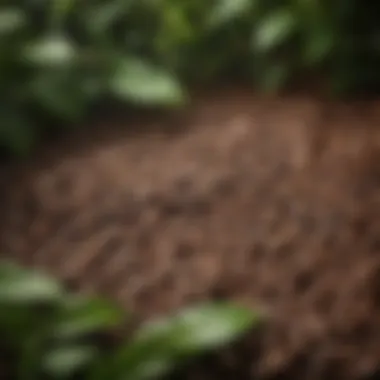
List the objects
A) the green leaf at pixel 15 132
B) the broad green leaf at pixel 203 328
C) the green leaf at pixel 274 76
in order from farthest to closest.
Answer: the green leaf at pixel 274 76 → the green leaf at pixel 15 132 → the broad green leaf at pixel 203 328

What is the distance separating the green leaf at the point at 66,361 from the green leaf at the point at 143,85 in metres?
0.52

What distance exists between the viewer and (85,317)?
41.3 inches

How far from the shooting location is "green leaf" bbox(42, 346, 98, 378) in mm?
1042

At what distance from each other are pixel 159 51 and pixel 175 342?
73 cm

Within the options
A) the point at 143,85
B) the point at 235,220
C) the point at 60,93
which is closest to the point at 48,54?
the point at 60,93

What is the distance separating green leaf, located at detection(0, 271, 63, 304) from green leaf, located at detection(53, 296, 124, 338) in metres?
0.03

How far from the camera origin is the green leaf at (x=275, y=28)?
Result: 143 centimetres

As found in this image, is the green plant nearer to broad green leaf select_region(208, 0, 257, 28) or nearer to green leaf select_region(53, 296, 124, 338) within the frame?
green leaf select_region(53, 296, 124, 338)

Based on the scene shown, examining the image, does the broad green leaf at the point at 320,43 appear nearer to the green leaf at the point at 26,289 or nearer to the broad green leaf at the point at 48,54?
the broad green leaf at the point at 48,54

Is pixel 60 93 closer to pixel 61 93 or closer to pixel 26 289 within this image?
pixel 61 93

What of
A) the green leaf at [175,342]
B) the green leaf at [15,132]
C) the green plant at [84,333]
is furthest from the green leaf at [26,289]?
the green leaf at [15,132]

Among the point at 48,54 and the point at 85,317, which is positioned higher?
the point at 48,54

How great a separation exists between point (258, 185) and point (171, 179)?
147 mm

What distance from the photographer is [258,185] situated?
1257 millimetres
